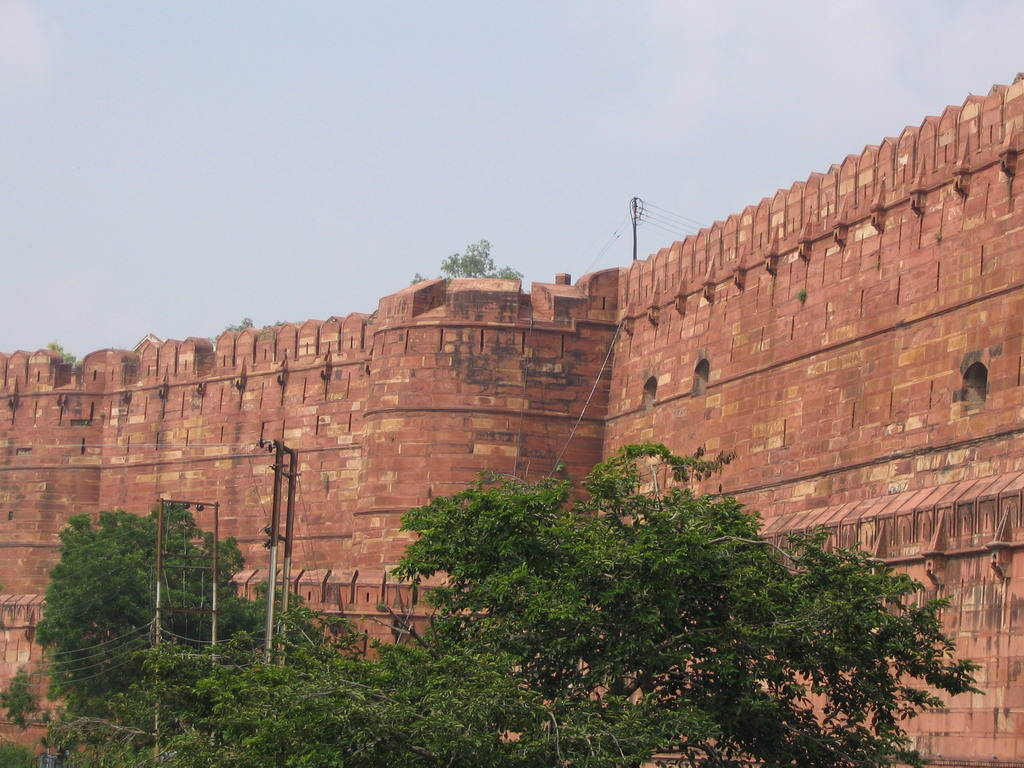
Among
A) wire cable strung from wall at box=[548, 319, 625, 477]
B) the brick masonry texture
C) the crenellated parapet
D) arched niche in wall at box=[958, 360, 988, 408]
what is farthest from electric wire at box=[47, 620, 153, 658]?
arched niche in wall at box=[958, 360, 988, 408]

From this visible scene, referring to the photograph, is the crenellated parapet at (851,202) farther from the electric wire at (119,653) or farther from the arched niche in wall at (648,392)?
the electric wire at (119,653)

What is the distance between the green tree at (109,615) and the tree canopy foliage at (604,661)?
36.9 feet

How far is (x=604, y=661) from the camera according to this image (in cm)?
1226

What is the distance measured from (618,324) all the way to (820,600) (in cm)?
1212

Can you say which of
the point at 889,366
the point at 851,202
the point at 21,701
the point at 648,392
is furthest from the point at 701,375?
the point at 21,701

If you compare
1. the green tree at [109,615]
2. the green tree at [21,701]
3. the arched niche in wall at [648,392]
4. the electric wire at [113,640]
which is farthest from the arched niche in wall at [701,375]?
the green tree at [21,701]

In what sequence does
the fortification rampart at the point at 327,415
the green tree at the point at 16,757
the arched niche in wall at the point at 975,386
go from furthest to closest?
1. the green tree at the point at 16,757
2. the fortification rampart at the point at 327,415
3. the arched niche in wall at the point at 975,386

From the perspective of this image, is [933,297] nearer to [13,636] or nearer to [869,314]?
[869,314]

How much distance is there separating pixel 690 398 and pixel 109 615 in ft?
24.8

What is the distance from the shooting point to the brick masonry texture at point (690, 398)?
16.9 m

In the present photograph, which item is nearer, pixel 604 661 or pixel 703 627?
pixel 604 661

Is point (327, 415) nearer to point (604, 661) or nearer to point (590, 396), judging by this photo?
point (590, 396)

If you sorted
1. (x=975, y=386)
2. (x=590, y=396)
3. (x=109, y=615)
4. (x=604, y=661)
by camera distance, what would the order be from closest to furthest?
(x=604, y=661) < (x=975, y=386) < (x=590, y=396) < (x=109, y=615)

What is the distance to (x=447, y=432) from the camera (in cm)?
2355
